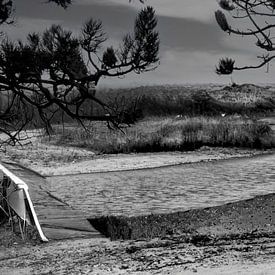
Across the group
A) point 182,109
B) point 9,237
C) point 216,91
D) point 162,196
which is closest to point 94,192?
point 162,196

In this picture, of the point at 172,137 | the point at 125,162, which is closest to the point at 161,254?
the point at 125,162

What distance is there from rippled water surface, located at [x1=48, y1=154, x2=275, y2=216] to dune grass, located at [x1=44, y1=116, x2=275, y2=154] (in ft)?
24.8

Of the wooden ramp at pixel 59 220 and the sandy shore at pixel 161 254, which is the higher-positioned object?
the sandy shore at pixel 161 254

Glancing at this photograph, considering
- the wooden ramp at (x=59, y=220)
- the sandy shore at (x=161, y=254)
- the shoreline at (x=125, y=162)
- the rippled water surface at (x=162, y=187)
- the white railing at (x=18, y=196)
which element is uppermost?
the white railing at (x=18, y=196)

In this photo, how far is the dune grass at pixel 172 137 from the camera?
22.8m

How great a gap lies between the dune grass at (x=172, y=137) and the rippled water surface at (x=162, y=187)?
7.57m

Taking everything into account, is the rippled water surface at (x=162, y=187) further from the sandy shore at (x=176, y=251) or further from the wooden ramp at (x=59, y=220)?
the sandy shore at (x=176, y=251)

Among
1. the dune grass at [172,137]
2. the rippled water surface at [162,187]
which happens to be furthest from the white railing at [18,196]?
the dune grass at [172,137]

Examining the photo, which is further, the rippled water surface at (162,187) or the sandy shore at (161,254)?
the rippled water surface at (162,187)

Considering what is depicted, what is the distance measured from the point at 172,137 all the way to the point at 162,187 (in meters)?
13.7

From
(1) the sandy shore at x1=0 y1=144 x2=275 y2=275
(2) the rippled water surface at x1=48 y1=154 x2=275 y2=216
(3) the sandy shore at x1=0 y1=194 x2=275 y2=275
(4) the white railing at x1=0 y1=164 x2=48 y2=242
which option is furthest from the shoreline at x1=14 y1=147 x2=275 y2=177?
(3) the sandy shore at x1=0 y1=194 x2=275 y2=275

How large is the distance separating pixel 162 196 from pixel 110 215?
1999 millimetres

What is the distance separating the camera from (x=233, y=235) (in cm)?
609

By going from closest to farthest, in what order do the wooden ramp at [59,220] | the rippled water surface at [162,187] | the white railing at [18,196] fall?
1. the white railing at [18,196]
2. the wooden ramp at [59,220]
3. the rippled water surface at [162,187]
